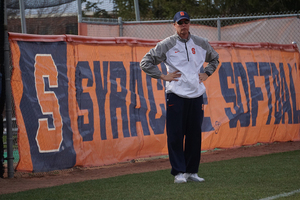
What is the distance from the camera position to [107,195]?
189 inches

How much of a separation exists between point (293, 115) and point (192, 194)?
6431 millimetres

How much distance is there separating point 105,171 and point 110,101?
1149mm

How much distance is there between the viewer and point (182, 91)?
17.2ft

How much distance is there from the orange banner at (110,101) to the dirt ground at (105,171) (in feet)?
0.52

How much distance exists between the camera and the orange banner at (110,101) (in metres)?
6.52

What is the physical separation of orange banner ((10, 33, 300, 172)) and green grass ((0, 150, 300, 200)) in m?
1.17

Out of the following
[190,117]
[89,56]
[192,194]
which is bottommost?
[192,194]

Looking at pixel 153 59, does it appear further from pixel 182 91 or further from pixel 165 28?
pixel 165 28

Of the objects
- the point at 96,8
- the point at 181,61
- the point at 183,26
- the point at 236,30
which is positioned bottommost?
the point at 181,61

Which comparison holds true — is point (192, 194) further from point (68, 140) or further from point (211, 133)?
point (211, 133)

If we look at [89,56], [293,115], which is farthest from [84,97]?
[293,115]

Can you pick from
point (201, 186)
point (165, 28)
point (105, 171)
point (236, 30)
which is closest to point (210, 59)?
point (201, 186)

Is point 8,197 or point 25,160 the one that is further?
point 25,160

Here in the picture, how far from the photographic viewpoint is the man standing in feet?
17.3
